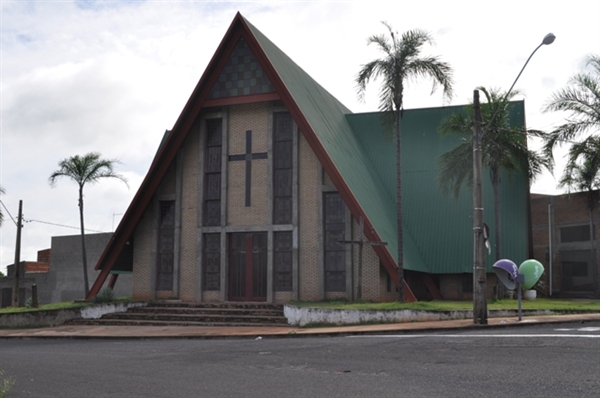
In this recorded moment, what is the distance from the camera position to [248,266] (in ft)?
95.3

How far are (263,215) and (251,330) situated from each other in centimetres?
702

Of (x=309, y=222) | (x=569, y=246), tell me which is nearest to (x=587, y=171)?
(x=569, y=246)

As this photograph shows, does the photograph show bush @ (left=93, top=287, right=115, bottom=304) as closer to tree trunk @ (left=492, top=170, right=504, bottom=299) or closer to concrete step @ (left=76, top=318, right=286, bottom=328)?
concrete step @ (left=76, top=318, right=286, bottom=328)

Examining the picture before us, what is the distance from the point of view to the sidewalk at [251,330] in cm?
1922

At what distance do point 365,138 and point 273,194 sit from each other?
895 cm

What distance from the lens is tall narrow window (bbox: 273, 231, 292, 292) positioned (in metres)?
28.4

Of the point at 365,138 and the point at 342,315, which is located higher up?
the point at 365,138

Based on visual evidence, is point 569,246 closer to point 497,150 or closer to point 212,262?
point 497,150

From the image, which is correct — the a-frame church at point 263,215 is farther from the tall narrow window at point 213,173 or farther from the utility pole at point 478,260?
the utility pole at point 478,260

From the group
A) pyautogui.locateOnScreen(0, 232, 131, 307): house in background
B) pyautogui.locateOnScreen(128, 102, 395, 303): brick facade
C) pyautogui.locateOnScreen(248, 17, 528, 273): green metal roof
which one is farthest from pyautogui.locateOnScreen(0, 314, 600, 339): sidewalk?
pyautogui.locateOnScreen(0, 232, 131, 307): house in background

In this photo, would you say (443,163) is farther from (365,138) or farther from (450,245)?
(365,138)

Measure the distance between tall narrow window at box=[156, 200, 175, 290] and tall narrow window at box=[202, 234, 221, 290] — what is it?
5.11ft

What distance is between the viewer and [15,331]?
25.7m

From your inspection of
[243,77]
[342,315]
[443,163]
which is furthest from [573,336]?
[243,77]
